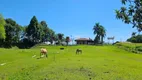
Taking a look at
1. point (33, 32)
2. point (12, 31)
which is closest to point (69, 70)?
point (33, 32)

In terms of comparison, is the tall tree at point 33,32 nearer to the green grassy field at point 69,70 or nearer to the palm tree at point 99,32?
the palm tree at point 99,32

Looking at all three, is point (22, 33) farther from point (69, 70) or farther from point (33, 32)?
point (69, 70)

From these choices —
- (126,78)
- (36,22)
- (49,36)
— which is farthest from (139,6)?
(49,36)

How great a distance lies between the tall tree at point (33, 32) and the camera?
162 m

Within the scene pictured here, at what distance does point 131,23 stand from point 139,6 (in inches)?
28.8

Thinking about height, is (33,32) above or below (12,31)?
below

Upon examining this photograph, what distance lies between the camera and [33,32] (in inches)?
6412

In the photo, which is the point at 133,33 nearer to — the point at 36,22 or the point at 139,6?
the point at 139,6

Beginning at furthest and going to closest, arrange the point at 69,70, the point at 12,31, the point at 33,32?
the point at 12,31, the point at 33,32, the point at 69,70

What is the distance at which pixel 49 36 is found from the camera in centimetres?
19188

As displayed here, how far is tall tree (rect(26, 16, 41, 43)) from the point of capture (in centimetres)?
16250

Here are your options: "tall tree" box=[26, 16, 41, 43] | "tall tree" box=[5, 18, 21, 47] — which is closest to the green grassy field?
"tall tree" box=[5, 18, 21, 47]

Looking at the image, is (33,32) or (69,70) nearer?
(69,70)

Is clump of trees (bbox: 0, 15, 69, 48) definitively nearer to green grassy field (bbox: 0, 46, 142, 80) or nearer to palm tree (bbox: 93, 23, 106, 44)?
palm tree (bbox: 93, 23, 106, 44)
